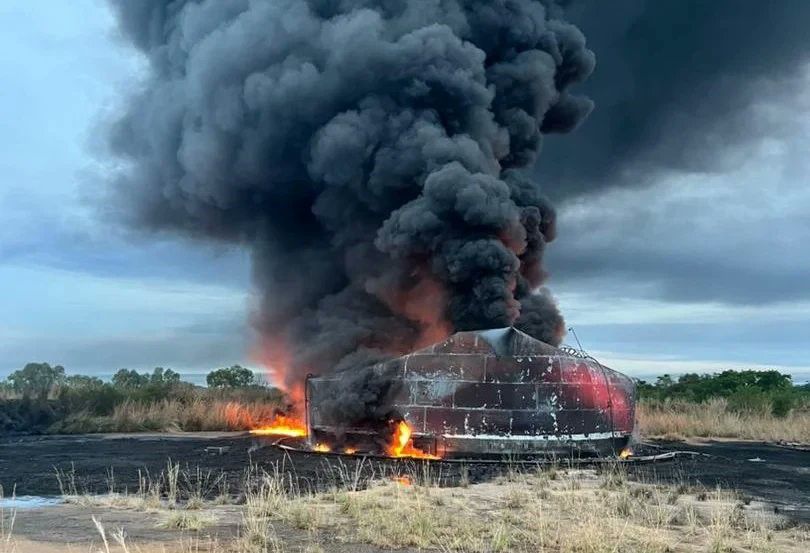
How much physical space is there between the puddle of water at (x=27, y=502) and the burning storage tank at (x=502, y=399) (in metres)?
9.84

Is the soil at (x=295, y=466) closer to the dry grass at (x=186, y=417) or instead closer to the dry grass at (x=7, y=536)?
the dry grass at (x=7, y=536)

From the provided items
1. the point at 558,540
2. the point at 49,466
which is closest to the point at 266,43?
the point at 49,466

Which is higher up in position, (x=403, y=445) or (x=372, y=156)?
(x=372, y=156)

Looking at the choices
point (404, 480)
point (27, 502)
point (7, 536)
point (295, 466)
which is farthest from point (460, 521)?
point (295, 466)

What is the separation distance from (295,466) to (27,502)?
247 inches

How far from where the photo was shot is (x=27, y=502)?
549 inches

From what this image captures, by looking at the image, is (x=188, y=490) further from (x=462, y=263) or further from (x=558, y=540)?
(x=462, y=263)

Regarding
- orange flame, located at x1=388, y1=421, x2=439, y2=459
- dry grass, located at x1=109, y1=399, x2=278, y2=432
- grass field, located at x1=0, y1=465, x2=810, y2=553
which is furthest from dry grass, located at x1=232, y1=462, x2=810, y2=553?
dry grass, located at x1=109, y1=399, x2=278, y2=432

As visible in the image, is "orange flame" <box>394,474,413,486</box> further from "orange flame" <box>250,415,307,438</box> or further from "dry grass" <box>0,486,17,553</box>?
"orange flame" <box>250,415,307,438</box>

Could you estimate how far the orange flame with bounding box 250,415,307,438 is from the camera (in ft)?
93.4

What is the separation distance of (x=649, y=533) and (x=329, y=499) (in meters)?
5.39

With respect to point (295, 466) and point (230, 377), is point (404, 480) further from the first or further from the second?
point (230, 377)

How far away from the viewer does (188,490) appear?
1510 cm

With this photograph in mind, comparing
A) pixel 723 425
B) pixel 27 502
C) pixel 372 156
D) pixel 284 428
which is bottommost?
pixel 27 502
